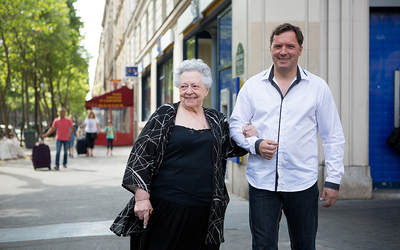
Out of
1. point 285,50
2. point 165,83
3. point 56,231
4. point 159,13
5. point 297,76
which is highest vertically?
point 159,13

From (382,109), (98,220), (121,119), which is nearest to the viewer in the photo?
(98,220)

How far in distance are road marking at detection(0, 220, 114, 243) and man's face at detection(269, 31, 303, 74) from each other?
3319 mm

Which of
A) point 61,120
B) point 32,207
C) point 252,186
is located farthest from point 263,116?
point 61,120

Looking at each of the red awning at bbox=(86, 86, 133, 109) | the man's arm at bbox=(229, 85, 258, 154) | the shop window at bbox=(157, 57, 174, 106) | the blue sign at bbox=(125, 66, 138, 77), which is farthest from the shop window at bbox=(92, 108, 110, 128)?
the man's arm at bbox=(229, 85, 258, 154)

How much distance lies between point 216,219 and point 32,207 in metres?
4.93

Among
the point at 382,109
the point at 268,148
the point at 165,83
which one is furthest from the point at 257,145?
the point at 165,83

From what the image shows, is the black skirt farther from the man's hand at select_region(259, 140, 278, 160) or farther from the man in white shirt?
the man's hand at select_region(259, 140, 278, 160)

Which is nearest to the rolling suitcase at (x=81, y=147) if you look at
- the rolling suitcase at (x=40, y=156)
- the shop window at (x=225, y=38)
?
the rolling suitcase at (x=40, y=156)

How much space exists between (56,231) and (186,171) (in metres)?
3.16

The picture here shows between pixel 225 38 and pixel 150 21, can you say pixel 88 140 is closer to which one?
pixel 150 21

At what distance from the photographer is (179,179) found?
2.84 metres

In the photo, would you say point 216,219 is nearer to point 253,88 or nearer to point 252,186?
point 252,186

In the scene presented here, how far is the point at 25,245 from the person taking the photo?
4.71 m

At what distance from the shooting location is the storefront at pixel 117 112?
77.6ft
